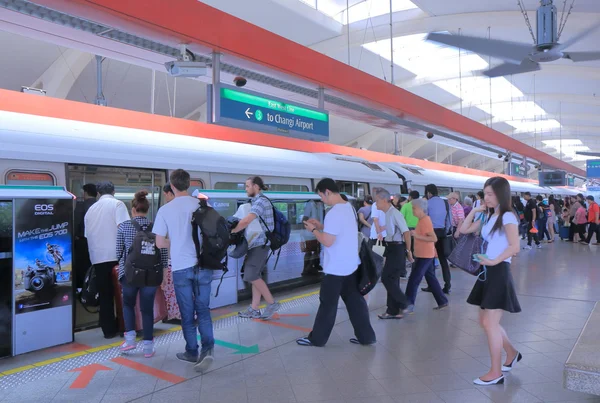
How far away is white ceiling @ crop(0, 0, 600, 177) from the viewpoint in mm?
12195

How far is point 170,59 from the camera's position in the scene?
643 centimetres

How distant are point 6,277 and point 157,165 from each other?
6.50 ft

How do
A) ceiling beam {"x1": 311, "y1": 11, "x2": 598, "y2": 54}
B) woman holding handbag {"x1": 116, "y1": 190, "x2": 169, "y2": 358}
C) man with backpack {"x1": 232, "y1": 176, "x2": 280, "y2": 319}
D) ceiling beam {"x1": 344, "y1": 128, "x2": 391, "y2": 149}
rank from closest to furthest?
woman holding handbag {"x1": 116, "y1": 190, "x2": 169, "y2": 358}
man with backpack {"x1": 232, "y1": 176, "x2": 280, "y2": 319}
ceiling beam {"x1": 311, "y1": 11, "x2": 598, "y2": 54}
ceiling beam {"x1": 344, "y1": 128, "x2": 391, "y2": 149}

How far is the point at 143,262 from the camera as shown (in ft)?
14.2

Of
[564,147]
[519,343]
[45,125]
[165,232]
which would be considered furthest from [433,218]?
[564,147]

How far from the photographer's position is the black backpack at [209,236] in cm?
410

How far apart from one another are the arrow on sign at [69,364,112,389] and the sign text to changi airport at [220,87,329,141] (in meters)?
3.09

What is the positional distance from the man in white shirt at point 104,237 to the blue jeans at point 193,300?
3.77ft

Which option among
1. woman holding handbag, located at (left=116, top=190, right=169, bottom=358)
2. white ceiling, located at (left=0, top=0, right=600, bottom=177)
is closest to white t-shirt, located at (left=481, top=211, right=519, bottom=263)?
woman holding handbag, located at (left=116, top=190, right=169, bottom=358)

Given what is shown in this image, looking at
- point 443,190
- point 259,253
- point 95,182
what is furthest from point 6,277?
point 443,190

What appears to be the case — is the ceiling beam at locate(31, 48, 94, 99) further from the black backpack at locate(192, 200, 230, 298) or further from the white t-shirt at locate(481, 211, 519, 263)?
the white t-shirt at locate(481, 211, 519, 263)

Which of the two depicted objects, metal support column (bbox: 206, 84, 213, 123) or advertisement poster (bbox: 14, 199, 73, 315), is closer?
advertisement poster (bbox: 14, 199, 73, 315)

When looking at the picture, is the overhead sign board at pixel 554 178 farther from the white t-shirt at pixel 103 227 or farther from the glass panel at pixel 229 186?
the white t-shirt at pixel 103 227

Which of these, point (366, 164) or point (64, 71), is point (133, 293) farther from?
point (64, 71)
